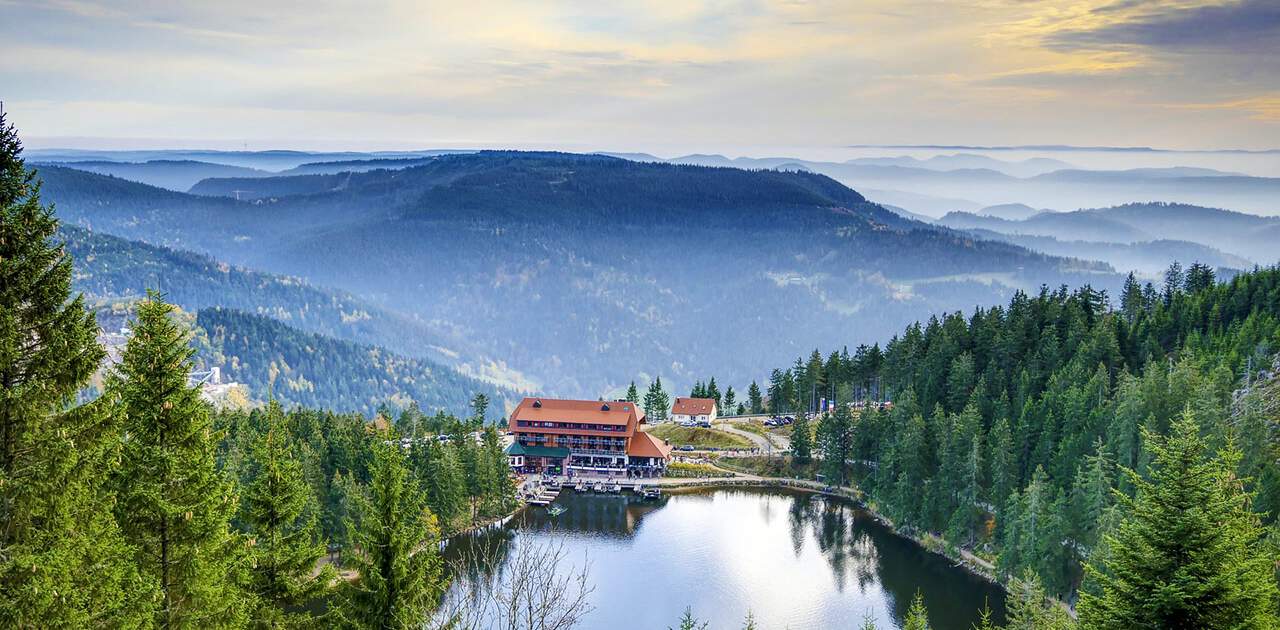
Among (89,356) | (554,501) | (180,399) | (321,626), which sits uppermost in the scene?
(89,356)

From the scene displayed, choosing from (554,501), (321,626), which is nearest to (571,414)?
(554,501)

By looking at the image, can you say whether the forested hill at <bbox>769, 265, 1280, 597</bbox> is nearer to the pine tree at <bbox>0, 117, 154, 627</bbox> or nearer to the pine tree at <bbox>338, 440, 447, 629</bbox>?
the pine tree at <bbox>338, 440, 447, 629</bbox>

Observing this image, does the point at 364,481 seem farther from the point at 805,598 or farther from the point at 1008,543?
the point at 1008,543

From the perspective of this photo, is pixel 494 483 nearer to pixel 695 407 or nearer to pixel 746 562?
pixel 746 562

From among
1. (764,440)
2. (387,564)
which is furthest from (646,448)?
(387,564)

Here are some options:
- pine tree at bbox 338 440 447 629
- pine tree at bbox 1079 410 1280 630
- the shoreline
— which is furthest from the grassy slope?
pine tree at bbox 1079 410 1280 630

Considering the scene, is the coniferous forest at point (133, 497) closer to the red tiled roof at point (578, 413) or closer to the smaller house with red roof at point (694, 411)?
the red tiled roof at point (578, 413)
